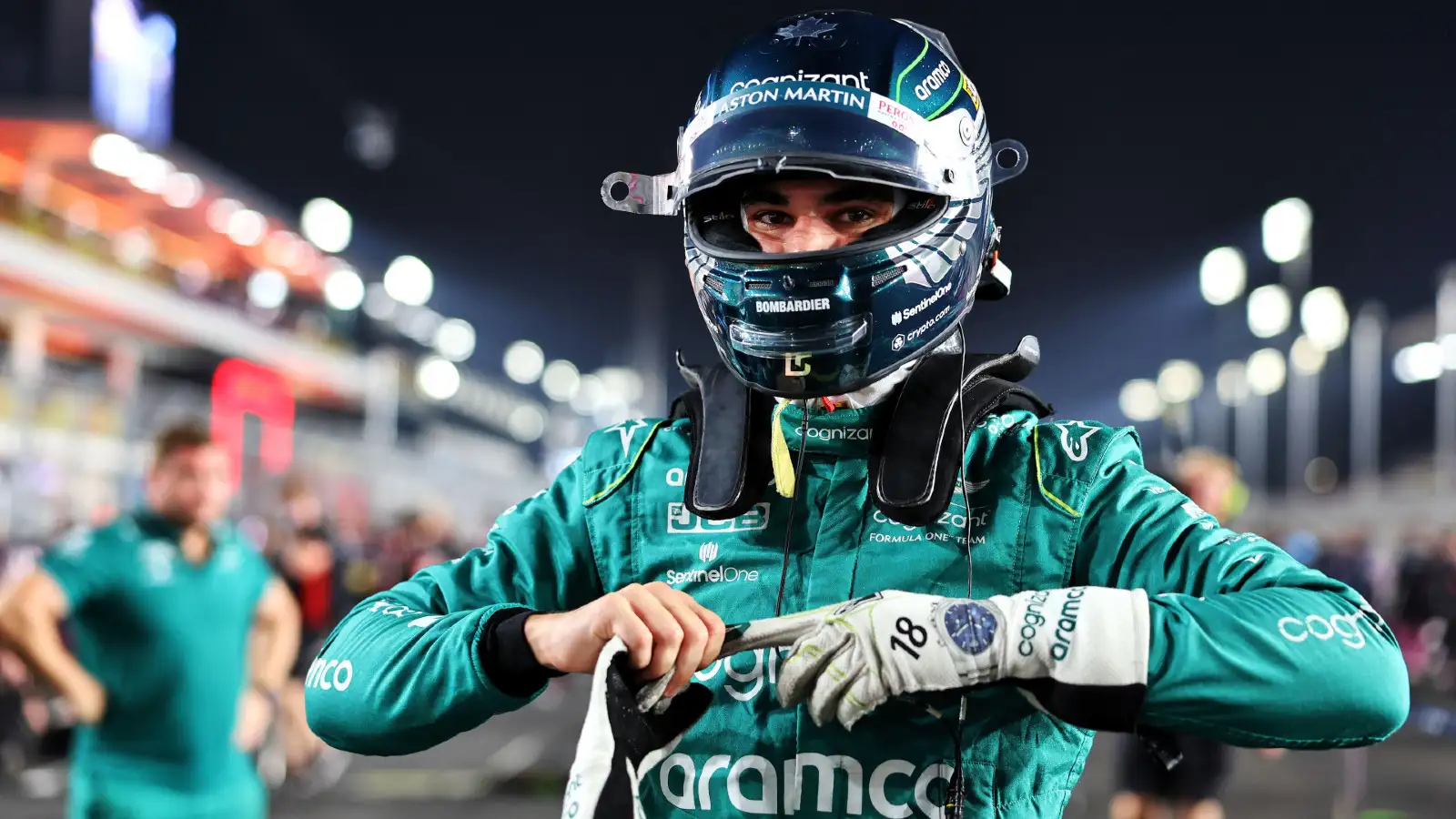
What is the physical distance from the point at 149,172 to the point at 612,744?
30.8 metres

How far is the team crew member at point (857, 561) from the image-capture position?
5.60 feet

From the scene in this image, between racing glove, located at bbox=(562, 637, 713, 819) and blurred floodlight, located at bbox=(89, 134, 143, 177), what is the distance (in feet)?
90.1

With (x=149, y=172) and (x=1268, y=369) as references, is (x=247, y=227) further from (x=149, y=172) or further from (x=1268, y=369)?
(x=1268, y=369)

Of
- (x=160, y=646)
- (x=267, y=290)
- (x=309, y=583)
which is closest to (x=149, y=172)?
(x=267, y=290)

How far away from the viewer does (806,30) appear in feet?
7.20

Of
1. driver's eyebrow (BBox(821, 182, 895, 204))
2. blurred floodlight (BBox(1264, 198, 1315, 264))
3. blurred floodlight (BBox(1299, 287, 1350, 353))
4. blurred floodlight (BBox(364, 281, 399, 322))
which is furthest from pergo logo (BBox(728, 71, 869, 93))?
blurred floodlight (BBox(364, 281, 399, 322))

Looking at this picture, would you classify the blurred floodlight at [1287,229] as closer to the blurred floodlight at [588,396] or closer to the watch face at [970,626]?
the watch face at [970,626]

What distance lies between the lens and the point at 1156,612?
172cm

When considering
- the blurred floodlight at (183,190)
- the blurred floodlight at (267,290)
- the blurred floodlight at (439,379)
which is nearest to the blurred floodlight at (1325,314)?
the blurred floodlight at (183,190)

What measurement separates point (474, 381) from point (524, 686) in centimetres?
7843

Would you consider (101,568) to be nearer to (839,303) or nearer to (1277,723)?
(839,303)

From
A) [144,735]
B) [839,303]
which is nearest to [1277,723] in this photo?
[839,303]

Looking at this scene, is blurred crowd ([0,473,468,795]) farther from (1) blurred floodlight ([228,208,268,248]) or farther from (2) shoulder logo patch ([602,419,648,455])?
(1) blurred floodlight ([228,208,268,248])

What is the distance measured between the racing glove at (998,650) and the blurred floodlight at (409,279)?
24.3m
